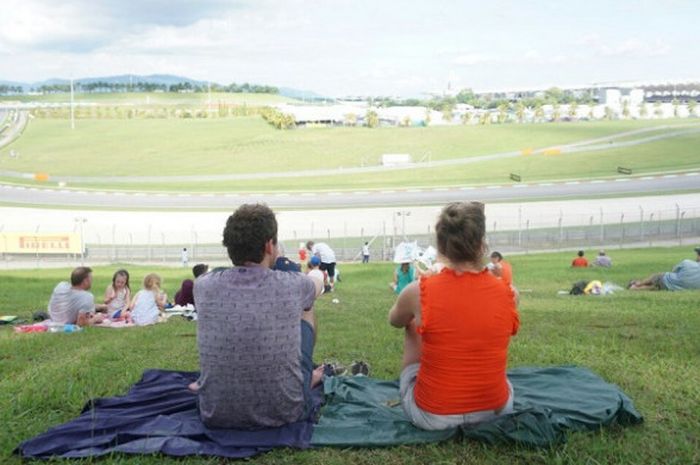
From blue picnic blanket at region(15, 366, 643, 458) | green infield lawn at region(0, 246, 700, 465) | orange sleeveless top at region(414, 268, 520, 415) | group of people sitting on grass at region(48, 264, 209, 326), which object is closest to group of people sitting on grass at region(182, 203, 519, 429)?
orange sleeveless top at region(414, 268, 520, 415)

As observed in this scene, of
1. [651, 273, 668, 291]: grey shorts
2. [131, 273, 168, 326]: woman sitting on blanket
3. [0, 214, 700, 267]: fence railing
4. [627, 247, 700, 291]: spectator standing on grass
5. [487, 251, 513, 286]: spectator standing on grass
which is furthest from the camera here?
[0, 214, 700, 267]: fence railing

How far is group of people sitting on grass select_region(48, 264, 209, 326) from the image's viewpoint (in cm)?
974

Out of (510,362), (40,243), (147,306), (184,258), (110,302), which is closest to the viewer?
(510,362)

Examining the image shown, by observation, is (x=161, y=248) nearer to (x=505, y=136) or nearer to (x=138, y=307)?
(x=138, y=307)

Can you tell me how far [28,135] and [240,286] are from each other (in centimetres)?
11049

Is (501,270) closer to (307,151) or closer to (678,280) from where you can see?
(678,280)

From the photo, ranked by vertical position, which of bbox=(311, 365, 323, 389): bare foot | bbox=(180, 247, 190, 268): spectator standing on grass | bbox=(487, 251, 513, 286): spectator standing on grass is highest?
bbox=(487, 251, 513, 286): spectator standing on grass

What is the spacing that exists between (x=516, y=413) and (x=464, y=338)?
2.05 feet

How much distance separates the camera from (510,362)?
6387 millimetres

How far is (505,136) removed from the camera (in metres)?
97.5

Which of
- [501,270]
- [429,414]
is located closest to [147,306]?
[501,270]

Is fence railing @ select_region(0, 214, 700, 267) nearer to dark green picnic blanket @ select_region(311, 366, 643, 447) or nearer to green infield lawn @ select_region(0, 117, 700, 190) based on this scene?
green infield lawn @ select_region(0, 117, 700, 190)

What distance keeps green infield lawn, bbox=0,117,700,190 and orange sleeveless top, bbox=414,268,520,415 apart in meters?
58.2

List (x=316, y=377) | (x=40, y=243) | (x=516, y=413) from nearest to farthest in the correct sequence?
(x=516, y=413) < (x=316, y=377) < (x=40, y=243)
